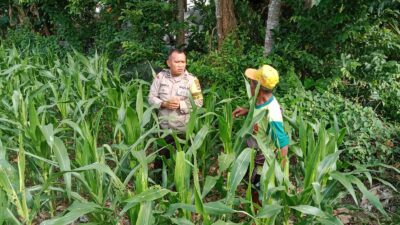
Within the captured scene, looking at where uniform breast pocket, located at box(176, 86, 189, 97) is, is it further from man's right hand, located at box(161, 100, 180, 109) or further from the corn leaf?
the corn leaf

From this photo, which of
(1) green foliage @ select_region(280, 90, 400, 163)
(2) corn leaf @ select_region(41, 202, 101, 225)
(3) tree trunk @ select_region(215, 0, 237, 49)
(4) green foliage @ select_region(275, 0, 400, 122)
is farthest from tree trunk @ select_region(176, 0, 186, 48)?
(2) corn leaf @ select_region(41, 202, 101, 225)

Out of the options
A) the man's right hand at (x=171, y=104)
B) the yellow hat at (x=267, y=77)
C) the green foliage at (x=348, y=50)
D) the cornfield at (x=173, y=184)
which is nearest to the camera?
the cornfield at (x=173, y=184)

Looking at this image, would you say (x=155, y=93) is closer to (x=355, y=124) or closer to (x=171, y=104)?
(x=171, y=104)

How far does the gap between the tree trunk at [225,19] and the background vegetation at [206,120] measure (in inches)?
5.0

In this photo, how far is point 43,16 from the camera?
1015 cm

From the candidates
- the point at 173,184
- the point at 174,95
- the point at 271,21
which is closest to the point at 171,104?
the point at 174,95

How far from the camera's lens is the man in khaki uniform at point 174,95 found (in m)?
3.21

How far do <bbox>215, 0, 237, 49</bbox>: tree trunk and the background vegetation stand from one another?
5.0 inches

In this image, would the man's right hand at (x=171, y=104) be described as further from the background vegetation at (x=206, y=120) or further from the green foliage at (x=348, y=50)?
the green foliage at (x=348, y=50)

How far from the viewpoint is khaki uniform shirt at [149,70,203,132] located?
324cm

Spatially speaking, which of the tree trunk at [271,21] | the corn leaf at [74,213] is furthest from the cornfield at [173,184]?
the tree trunk at [271,21]

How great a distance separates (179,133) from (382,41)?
2.69 m

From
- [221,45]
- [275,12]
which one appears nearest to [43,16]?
[221,45]

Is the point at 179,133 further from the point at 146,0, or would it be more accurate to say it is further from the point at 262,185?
the point at 146,0
